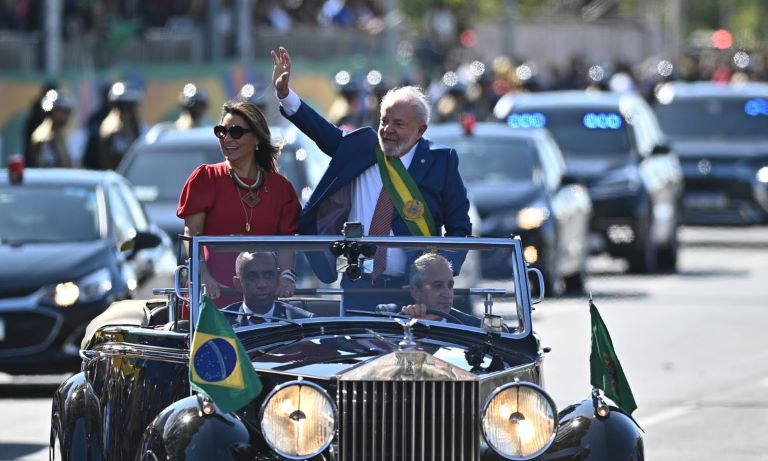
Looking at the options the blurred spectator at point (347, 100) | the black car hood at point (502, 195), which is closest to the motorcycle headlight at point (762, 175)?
the blurred spectator at point (347, 100)

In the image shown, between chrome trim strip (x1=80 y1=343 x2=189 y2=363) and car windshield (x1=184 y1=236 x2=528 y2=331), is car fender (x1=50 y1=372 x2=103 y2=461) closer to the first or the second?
chrome trim strip (x1=80 y1=343 x2=189 y2=363)

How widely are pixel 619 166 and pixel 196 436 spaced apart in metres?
15.5

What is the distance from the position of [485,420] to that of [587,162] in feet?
51.2

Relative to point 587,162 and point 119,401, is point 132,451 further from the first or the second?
point 587,162

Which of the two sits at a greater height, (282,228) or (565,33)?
(565,33)

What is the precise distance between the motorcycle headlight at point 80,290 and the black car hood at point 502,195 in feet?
19.8

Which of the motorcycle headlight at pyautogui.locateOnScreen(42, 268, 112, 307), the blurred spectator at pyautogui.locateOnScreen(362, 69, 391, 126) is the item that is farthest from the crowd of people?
the motorcycle headlight at pyautogui.locateOnScreen(42, 268, 112, 307)

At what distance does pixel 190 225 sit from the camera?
873 centimetres

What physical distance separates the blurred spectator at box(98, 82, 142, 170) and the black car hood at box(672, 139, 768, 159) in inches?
347

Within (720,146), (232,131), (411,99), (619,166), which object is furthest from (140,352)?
(720,146)

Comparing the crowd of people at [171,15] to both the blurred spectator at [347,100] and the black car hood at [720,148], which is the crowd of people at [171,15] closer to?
the blurred spectator at [347,100]

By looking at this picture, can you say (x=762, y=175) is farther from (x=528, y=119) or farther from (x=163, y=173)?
(x=163, y=173)

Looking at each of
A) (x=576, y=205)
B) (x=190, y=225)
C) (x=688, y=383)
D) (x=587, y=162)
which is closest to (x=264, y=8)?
(x=587, y=162)

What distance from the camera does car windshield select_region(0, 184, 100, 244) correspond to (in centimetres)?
1422
